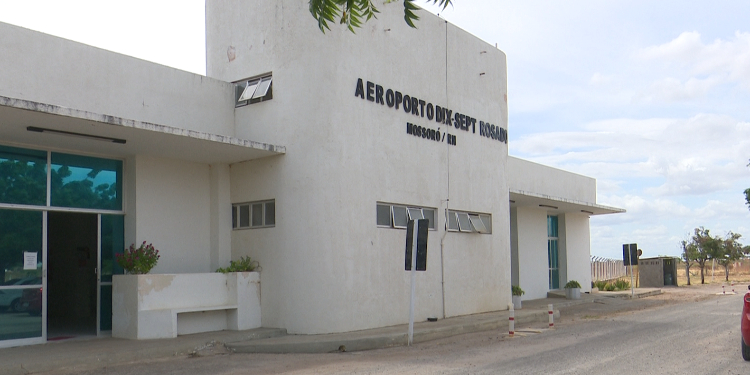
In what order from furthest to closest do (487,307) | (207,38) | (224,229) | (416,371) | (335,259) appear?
(487,307) → (207,38) → (224,229) → (335,259) → (416,371)

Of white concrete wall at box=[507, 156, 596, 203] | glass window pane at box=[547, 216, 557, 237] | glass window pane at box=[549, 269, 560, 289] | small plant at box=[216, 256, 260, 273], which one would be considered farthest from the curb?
glass window pane at box=[547, 216, 557, 237]

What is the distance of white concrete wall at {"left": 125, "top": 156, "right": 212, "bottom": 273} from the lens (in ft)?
49.3

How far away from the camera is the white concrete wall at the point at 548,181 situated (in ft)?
89.2

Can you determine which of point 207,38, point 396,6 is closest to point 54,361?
point 207,38

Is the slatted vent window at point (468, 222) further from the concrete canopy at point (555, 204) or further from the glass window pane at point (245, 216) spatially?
the glass window pane at point (245, 216)

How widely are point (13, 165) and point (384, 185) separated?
26.3ft

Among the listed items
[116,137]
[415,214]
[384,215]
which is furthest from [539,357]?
[116,137]

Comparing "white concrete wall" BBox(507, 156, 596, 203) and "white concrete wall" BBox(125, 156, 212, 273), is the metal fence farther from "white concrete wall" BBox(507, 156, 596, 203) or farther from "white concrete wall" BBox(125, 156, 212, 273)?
"white concrete wall" BBox(125, 156, 212, 273)

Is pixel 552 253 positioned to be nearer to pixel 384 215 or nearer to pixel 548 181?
pixel 548 181

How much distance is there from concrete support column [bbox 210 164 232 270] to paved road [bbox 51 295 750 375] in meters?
3.62

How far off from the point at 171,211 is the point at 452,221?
7.66m

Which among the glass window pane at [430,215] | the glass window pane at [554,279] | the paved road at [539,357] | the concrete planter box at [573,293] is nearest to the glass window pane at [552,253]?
the glass window pane at [554,279]

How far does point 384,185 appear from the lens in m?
16.9

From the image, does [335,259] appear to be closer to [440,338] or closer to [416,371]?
[440,338]
